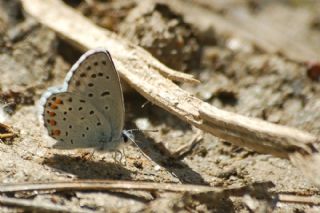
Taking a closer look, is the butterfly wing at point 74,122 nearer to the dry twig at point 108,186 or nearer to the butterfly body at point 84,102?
the butterfly body at point 84,102

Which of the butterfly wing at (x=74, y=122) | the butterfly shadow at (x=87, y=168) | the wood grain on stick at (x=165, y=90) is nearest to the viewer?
the wood grain on stick at (x=165, y=90)

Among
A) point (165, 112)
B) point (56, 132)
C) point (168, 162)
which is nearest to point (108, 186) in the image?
point (56, 132)

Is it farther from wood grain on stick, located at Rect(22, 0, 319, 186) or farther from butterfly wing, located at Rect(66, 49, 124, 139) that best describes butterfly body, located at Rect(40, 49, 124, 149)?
wood grain on stick, located at Rect(22, 0, 319, 186)

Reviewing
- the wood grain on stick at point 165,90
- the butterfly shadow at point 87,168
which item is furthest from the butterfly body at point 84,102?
the wood grain on stick at point 165,90

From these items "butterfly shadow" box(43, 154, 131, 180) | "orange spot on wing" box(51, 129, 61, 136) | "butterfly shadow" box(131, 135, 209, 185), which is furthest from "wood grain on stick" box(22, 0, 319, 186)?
"orange spot on wing" box(51, 129, 61, 136)

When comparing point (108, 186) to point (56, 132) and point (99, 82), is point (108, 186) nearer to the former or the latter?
point (56, 132)

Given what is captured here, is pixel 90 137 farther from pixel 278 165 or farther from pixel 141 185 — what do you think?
pixel 278 165

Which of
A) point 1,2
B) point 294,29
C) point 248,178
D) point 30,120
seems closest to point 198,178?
point 248,178
